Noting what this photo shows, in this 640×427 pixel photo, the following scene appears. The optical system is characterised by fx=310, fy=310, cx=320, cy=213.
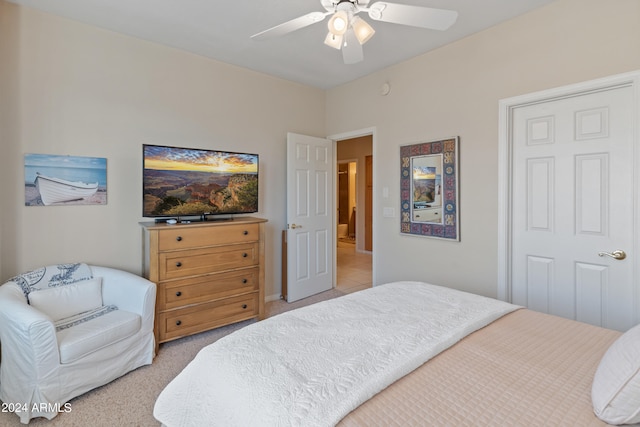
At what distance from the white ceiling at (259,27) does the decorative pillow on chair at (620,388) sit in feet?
8.01

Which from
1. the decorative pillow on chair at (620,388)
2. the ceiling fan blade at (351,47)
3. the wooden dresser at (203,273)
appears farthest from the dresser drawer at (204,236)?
the decorative pillow on chair at (620,388)

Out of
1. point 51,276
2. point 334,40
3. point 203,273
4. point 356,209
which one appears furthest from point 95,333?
point 356,209

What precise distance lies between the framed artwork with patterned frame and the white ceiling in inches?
38.5

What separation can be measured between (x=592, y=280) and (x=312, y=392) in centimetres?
244

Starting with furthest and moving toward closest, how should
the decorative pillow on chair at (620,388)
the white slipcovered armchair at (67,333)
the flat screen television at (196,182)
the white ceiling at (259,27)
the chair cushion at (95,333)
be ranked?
1. the flat screen television at (196,182)
2. the white ceiling at (259,27)
3. the chair cushion at (95,333)
4. the white slipcovered armchair at (67,333)
5. the decorative pillow on chair at (620,388)

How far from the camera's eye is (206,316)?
284cm

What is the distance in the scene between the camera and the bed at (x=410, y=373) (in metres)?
0.89

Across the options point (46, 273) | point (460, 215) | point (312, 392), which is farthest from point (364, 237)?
point (312, 392)

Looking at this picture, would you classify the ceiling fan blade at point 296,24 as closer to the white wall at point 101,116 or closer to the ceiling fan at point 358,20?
the ceiling fan at point 358,20

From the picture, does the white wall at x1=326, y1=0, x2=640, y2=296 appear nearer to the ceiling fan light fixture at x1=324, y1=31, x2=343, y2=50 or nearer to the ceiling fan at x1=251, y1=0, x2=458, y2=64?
the ceiling fan at x1=251, y1=0, x2=458, y2=64

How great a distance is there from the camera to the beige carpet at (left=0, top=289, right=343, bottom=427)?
70.9 inches

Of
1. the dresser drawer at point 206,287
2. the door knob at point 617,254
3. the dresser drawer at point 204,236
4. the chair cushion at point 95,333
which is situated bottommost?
the chair cushion at point 95,333

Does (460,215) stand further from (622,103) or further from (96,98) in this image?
(96,98)

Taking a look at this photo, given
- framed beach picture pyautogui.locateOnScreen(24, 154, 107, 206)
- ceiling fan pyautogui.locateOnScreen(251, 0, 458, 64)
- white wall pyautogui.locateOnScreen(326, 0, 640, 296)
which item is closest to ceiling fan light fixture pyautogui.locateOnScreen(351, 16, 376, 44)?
ceiling fan pyautogui.locateOnScreen(251, 0, 458, 64)
